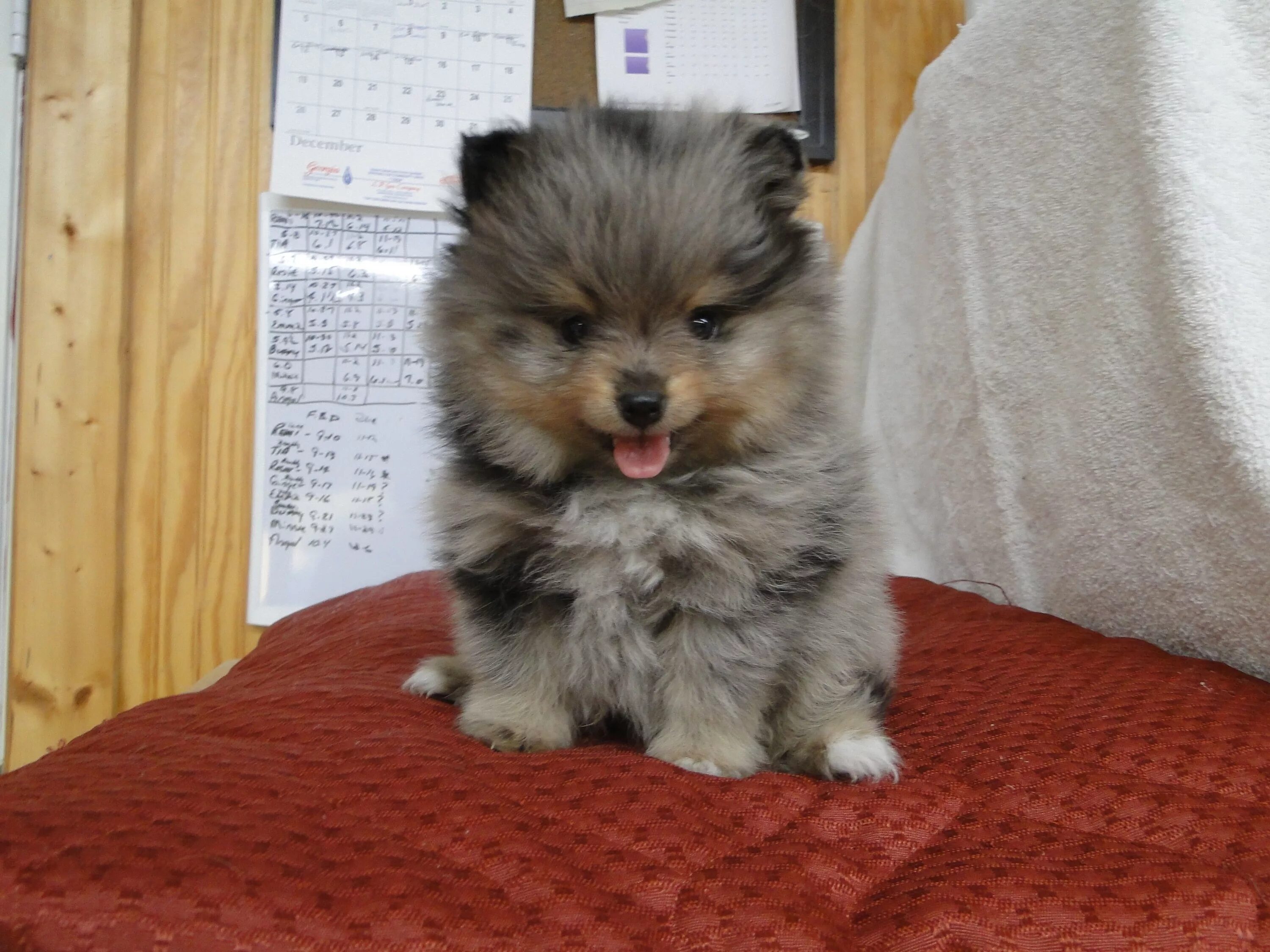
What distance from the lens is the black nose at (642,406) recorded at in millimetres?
1135

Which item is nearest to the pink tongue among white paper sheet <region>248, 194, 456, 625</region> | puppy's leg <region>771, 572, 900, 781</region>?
puppy's leg <region>771, 572, 900, 781</region>

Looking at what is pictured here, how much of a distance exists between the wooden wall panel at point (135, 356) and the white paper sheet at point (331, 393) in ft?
0.25

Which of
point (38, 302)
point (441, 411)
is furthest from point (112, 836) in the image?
point (38, 302)

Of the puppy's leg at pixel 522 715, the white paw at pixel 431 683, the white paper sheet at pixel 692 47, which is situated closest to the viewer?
the puppy's leg at pixel 522 715

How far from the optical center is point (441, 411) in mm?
1344

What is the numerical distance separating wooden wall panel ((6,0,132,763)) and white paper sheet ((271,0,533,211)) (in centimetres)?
48

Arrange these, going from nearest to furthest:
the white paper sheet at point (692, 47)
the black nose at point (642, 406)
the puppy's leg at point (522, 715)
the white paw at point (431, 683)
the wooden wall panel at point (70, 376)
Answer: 1. the black nose at point (642, 406)
2. the puppy's leg at point (522, 715)
3. the white paw at point (431, 683)
4. the wooden wall panel at point (70, 376)
5. the white paper sheet at point (692, 47)

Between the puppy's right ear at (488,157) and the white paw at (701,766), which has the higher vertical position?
the puppy's right ear at (488,157)

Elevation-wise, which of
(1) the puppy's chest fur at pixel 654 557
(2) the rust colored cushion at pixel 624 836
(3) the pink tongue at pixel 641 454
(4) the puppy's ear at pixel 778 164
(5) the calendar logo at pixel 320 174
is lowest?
(2) the rust colored cushion at pixel 624 836

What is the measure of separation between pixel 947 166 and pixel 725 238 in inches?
49.1

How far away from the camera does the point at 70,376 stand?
2363 mm

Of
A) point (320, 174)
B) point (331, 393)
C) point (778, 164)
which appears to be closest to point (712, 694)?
point (778, 164)

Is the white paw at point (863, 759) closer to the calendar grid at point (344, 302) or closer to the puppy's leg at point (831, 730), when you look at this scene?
the puppy's leg at point (831, 730)

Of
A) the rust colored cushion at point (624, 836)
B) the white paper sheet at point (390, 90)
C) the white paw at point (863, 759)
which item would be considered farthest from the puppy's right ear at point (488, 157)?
the white paper sheet at point (390, 90)
